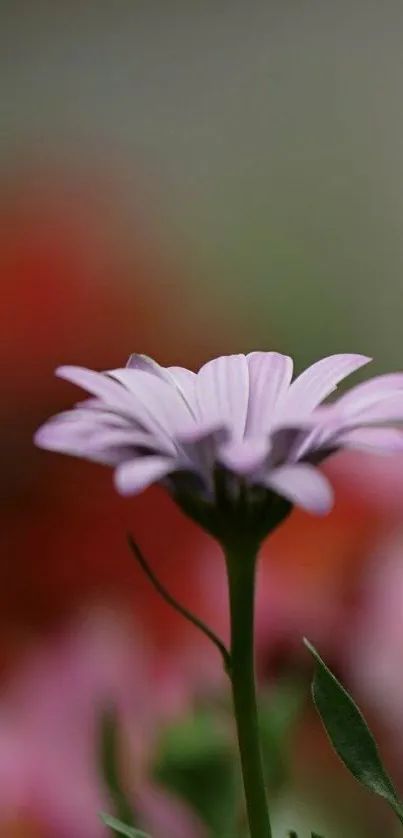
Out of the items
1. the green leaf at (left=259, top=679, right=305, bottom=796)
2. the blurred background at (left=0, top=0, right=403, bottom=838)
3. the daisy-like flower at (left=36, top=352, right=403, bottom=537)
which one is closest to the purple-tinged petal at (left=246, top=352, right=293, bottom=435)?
the daisy-like flower at (left=36, top=352, right=403, bottom=537)

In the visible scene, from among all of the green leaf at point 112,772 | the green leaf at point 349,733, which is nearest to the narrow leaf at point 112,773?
the green leaf at point 112,772

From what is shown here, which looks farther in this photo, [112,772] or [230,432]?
[112,772]

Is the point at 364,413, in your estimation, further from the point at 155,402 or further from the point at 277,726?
the point at 277,726

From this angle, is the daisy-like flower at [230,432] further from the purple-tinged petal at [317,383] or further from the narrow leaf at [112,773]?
the narrow leaf at [112,773]

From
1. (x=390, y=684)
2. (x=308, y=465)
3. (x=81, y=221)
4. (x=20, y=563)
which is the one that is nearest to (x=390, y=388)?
(x=308, y=465)

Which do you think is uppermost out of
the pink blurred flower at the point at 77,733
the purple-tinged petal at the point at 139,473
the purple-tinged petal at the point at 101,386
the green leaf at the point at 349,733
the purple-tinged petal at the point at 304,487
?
the purple-tinged petal at the point at 101,386

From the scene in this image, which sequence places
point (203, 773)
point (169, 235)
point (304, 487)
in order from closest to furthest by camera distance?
point (304, 487), point (203, 773), point (169, 235)

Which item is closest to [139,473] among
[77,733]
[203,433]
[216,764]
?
[203,433]

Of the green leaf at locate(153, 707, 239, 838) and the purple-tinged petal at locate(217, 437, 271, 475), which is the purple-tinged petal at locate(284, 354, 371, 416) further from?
the green leaf at locate(153, 707, 239, 838)
